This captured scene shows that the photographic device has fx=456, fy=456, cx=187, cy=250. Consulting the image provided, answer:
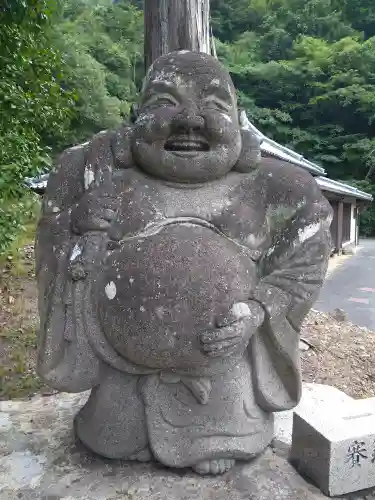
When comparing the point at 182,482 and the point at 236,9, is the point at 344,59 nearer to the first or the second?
the point at 236,9

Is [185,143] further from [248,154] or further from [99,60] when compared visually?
[99,60]

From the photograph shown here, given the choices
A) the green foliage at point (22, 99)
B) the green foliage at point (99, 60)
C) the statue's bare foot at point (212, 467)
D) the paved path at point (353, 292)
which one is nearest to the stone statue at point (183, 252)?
the statue's bare foot at point (212, 467)

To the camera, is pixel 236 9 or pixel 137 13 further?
pixel 236 9

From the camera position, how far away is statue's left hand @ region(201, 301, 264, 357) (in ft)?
5.81

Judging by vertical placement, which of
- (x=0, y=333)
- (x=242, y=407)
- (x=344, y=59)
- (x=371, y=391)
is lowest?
(x=371, y=391)

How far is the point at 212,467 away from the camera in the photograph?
2016mm

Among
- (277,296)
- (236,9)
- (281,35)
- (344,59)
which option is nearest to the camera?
(277,296)

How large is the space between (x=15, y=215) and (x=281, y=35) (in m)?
29.5

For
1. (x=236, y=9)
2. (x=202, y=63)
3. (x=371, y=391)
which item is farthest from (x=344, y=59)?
(x=202, y=63)

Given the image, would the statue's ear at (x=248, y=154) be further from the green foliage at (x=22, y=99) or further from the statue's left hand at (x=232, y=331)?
the green foliage at (x=22, y=99)

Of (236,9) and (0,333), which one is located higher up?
Answer: (236,9)

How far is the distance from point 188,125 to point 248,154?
1.14ft

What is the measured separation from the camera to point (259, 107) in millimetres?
25812

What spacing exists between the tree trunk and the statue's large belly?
2.50 meters
